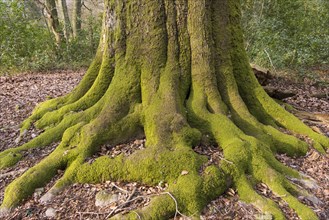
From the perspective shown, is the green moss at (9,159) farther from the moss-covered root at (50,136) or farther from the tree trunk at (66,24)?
the tree trunk at (66,24)

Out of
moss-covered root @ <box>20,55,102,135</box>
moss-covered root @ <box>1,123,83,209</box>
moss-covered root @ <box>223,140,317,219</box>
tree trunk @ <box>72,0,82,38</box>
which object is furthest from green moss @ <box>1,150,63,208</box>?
tree trunk @ <box>72,0,82,38</box>

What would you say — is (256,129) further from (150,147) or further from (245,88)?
(150,147)

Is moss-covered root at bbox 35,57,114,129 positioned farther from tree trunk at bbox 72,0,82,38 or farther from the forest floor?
tree trunk at bbox 72,0,82,38

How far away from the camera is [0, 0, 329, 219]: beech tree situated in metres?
3.60

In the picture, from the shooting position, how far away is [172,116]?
415cm

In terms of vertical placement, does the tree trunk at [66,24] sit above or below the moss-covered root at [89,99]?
above

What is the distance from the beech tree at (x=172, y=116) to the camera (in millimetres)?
3596

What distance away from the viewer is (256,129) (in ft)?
14.9

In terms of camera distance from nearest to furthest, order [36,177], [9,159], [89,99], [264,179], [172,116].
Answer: [264,179]
[36,177]
[172,116]
[9,159]
[89,99]

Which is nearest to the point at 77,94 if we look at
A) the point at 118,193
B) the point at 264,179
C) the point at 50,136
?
the point at 50,136

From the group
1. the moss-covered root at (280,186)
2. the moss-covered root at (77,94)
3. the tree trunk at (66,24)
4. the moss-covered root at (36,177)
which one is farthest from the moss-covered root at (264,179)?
the tree trunk at (66,24)

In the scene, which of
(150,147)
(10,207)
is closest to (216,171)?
(150,147)

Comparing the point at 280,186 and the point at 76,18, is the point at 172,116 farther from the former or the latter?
the point at 76,18

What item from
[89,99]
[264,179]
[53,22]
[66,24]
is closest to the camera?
[264,179]
